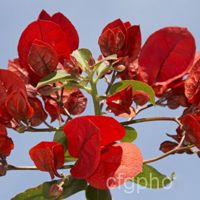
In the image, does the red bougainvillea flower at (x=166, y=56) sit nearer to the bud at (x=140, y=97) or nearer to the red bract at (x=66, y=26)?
the bud at (x=140, y=97)

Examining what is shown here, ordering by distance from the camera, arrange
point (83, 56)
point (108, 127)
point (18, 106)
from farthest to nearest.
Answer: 1. point (83, 56)
2. point (18, 106)
3. point (108, 127)

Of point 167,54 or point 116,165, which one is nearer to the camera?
point 116,165

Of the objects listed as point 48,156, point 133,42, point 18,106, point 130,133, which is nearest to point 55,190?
point 48,156

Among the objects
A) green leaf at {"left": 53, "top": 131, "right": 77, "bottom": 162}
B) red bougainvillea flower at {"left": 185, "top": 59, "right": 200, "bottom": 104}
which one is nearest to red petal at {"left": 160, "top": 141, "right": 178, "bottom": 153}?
red bougainvillea flower at {"left": 185, "top": 59, "right": 200, "bottom": 104}

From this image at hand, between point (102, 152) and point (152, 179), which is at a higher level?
point (102, 152)

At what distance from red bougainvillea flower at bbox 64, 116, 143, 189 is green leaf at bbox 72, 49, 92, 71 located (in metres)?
0.21

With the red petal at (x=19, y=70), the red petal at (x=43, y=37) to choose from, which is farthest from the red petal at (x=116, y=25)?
the red petal at (x=19, y=70)

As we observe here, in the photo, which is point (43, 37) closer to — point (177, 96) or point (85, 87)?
point (85, 87)

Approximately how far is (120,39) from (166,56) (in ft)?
0.40

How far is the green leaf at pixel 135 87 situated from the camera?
1174mm

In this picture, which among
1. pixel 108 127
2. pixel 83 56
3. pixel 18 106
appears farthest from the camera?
pixel 83 56

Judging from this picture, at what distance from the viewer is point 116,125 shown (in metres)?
1.00

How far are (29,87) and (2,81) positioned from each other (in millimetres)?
69

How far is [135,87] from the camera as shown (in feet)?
3.94
